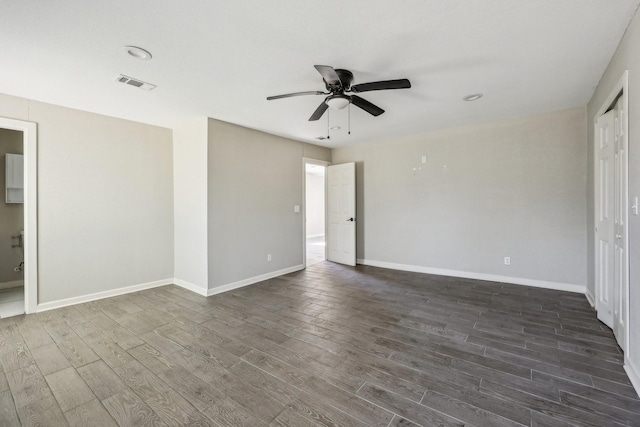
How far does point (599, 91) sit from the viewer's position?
300 centimetres

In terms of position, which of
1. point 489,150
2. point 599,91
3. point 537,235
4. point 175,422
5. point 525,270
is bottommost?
point 175,422

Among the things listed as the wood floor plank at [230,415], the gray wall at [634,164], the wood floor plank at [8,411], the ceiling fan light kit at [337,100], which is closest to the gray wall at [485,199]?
the gray wall at [634,164]

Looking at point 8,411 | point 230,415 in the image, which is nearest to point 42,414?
point 8,411

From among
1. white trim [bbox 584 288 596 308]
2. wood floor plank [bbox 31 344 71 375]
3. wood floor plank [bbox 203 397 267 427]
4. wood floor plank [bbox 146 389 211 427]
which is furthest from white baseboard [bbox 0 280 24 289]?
white trim [bbox 584 288 596 308]

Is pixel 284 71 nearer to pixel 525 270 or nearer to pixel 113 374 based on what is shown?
pixel 113 374

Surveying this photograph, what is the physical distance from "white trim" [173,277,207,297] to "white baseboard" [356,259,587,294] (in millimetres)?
3198

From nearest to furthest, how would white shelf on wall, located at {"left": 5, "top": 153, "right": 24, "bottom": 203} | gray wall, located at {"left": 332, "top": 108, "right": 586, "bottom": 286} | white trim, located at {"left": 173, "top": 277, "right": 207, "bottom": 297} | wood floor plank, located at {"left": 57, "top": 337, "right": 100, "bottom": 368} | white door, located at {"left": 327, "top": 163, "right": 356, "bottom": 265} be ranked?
1. wood floor plank, located at {"left": 57, "top": 337, "right": 100, "bottom": 368}
2. gray wall, located at {"left": 332, "top": 108, "right": 586, "bottom": 286}
3. white trim, located at {"left": 173, "top": 277, "right": 207, "bottom": 297}
4. white shelf on wall, located at {"left": 5, "top": 153, "right": 24, "bottom": 203}
5. white door, located at {"left": 327, "top": 163, "right": 356, "bottom": 265}

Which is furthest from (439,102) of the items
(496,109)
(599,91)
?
(599,91)

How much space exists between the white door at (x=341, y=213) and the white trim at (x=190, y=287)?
292cm

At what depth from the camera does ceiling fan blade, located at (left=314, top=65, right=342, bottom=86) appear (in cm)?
210

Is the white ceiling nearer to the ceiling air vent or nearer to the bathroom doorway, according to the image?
the ceiling air vent

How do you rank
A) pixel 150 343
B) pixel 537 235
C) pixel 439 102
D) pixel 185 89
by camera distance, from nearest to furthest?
1. pixel 150 343
2. pixel 185 89
3. pixel 439 102
4. pixel 537 235

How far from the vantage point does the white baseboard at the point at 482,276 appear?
3.88 metres

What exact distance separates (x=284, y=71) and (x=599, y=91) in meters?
3.44
